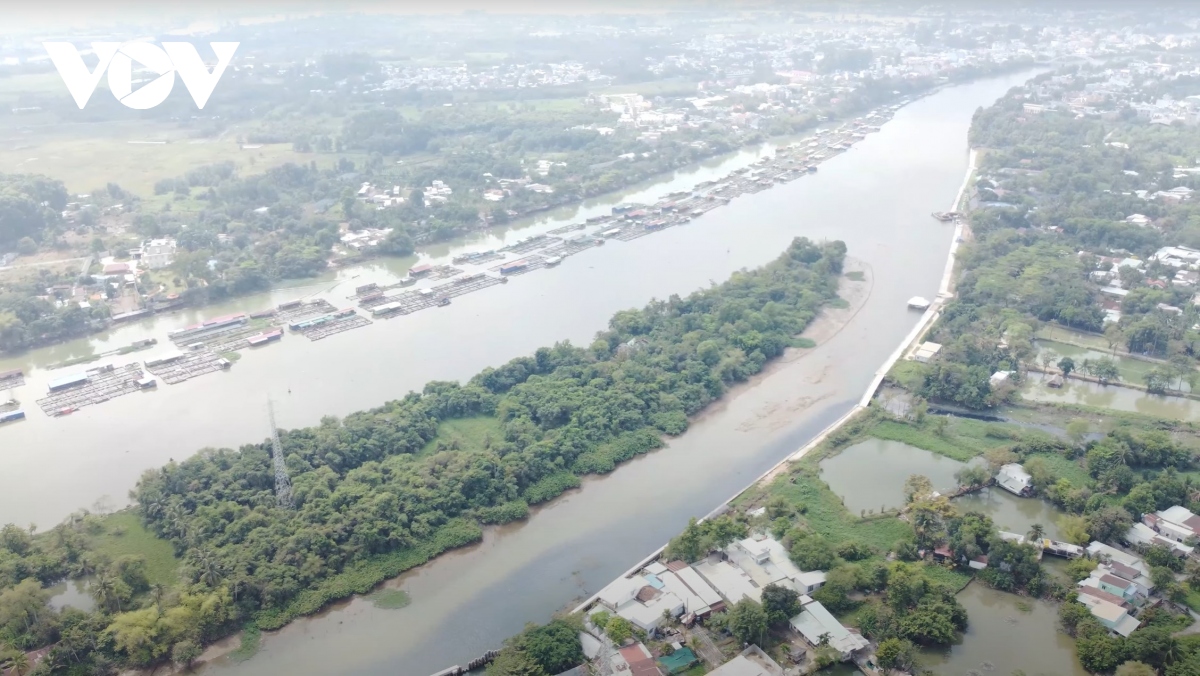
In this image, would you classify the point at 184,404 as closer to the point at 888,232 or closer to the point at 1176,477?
the point at 1176,477

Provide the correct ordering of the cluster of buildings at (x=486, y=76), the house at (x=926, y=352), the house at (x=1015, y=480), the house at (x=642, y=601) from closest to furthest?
the house at (x=642, y=601)
the house at (x=1015, y=480)
the house at (x=926, y=352)
the cluster of buildings at (x=486, y=76)

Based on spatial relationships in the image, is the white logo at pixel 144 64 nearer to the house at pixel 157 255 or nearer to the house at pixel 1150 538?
the house at pixel 157 255

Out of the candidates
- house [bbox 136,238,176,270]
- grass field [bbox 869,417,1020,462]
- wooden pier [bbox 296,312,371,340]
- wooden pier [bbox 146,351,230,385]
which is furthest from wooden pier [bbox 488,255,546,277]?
grass field [bbox 869,417,1020,462]

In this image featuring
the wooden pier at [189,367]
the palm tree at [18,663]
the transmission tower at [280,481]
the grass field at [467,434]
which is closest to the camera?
the palm tree at [18,663]

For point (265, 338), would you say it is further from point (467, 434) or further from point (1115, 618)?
point (1115, 618)

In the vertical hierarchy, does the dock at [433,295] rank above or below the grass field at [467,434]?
above

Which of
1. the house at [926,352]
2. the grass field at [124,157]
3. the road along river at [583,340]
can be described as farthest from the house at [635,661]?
the grass field at [124,157]
